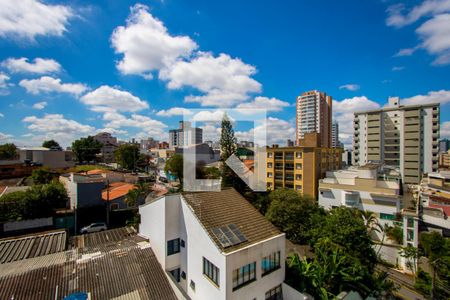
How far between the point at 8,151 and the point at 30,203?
44.0m

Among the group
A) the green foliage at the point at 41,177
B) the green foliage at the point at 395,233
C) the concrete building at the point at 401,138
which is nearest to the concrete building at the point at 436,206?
the green foliage at the point at 395,233

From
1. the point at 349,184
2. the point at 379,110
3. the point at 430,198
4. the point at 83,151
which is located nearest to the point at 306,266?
the point at 349,184

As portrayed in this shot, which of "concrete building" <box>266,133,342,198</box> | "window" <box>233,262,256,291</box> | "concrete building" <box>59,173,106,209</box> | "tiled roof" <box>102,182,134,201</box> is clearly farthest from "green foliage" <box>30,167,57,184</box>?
"concrete building" <box>266,133,342,198</box>

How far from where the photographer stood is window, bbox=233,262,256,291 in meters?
7.49

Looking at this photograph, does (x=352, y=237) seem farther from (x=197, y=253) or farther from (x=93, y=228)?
(x=93, y=228)

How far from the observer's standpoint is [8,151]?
44562 mm

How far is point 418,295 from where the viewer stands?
523 inches

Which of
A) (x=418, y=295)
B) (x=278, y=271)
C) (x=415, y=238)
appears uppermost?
(x=278, y=271)

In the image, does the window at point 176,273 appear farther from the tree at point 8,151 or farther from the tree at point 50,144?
the tree at point 50,144

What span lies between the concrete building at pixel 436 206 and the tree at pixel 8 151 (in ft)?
218

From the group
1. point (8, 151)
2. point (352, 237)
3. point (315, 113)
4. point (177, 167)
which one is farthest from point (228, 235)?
point (315, 113)

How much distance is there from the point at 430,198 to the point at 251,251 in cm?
2766

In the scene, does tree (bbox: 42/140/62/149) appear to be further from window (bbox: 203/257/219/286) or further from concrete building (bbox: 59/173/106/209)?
window (bbox: 203/257/219/286)

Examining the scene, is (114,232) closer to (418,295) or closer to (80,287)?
(80,287)
